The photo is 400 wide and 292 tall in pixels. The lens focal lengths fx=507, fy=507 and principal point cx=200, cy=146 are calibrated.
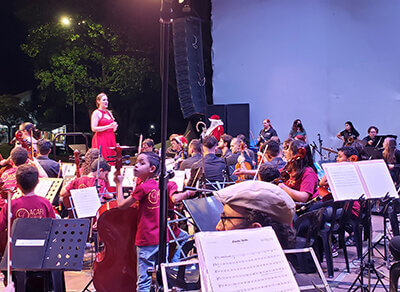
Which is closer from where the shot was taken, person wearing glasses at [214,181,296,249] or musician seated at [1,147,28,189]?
person wearing glasses at [214,181,296,249]

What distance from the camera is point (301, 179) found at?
19.4 ft

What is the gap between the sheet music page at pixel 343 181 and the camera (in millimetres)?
4958

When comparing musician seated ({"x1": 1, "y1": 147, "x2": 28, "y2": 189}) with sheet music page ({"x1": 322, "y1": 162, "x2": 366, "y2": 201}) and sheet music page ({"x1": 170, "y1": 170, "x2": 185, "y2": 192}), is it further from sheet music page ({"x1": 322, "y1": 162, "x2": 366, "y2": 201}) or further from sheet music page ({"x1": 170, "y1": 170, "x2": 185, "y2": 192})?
sheet music page ({"x1": 322, "y1": 162, "x2": 366, "y2": 201})

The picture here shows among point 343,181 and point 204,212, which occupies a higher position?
point 343,181

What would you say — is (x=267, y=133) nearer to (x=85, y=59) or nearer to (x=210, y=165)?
(x=210, y=165)

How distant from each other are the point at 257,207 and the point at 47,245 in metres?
1.92

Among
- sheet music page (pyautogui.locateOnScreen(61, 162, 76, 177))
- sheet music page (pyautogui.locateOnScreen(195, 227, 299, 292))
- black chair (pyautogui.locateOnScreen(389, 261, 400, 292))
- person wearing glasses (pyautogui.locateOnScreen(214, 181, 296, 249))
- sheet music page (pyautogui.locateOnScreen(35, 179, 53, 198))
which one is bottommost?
A: black chair (pyautogui.locateOnScreen(389, 261, 400, 292))

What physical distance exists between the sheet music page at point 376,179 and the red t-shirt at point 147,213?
2.16 meters

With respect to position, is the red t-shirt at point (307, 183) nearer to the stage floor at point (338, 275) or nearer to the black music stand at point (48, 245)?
the stage floor at point (338, 275)

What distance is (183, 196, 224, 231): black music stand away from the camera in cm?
460

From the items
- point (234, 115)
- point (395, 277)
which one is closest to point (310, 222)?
point (395, 277)

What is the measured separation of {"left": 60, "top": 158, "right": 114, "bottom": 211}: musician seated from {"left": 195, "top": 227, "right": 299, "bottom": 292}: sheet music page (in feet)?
12.5

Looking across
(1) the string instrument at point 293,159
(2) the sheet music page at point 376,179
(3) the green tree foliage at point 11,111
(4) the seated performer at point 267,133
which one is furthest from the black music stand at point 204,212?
(3) the green tree foliage at point 11,111

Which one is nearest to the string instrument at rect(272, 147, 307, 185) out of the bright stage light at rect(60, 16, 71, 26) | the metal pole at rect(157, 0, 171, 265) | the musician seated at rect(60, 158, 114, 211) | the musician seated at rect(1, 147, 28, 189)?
the musician seated at rect(60, 158, 114, 211)
